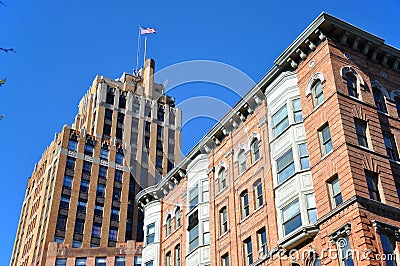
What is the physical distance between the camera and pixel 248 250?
3412cm

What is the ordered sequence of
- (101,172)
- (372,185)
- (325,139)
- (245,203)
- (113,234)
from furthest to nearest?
1. (101,172)
2. (113,234)
3. (245,203)
4. (325,139)
5. (372,185)

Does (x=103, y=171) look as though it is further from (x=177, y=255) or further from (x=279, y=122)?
(x=279, y=122)

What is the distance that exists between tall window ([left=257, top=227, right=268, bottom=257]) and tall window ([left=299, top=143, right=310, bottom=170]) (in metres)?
4.70

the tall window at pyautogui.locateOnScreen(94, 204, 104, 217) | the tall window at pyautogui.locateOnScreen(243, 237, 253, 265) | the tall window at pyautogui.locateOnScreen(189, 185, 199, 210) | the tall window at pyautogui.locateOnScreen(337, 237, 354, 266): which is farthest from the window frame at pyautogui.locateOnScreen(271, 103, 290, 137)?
the tall window at pyautogui.locateOnScreen(94, 204, 104, 217)

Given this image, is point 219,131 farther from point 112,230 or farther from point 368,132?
point 112,230

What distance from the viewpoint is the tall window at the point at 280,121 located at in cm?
3397

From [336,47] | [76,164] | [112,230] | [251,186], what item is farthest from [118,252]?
[336,47]

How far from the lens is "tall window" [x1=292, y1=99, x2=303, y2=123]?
3316 centimetres

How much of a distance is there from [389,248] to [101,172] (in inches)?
2994

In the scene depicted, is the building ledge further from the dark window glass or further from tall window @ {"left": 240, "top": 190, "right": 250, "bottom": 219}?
the dark window glass

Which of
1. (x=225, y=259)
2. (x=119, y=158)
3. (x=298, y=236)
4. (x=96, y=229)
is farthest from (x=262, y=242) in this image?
(x=119, y=158)

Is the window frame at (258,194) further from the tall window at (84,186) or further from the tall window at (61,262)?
the tall window at (84,186)

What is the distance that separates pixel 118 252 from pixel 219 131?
44607 mm
